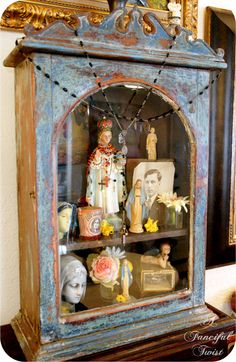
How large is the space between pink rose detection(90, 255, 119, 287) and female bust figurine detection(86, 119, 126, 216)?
0.38ft

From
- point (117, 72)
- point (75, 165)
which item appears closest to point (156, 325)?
point (75, 165)

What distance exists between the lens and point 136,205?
92cm

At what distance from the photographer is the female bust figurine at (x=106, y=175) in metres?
0.88

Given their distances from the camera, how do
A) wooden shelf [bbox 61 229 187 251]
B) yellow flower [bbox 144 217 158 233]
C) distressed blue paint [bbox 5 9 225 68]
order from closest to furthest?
1. distressed blue paint [bbox 5 9 225 68]
2. wooden shelf [bbox 61 229 187 251]
3. yellow flower [bbox 144 217 158 233]

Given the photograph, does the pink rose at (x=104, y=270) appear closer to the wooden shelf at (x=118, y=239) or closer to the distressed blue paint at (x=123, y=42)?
the wooden shelf at (x=118, y=239)

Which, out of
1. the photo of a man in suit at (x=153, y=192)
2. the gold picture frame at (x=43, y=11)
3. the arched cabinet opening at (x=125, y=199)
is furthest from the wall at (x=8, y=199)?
the photo of a man in suit at (x=153, y=192)

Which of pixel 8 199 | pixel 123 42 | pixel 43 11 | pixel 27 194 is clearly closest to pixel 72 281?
pixel 27 194

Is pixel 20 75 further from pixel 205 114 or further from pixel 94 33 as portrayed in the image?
pixel 205 114

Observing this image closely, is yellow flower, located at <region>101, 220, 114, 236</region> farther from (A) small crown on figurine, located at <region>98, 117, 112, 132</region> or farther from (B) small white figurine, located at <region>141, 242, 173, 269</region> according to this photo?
(A) small crown on figurine, located at <region>98, 117, 112, 132</region>

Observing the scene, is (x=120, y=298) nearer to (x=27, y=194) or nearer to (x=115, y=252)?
(x=115, y=252)

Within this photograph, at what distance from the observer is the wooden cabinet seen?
2.37 ft

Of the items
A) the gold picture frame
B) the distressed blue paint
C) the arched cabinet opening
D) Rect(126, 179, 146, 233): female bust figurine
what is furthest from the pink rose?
the gold picture frame

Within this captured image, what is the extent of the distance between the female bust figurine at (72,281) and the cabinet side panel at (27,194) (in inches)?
2.3

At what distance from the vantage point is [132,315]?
83 centimetres
